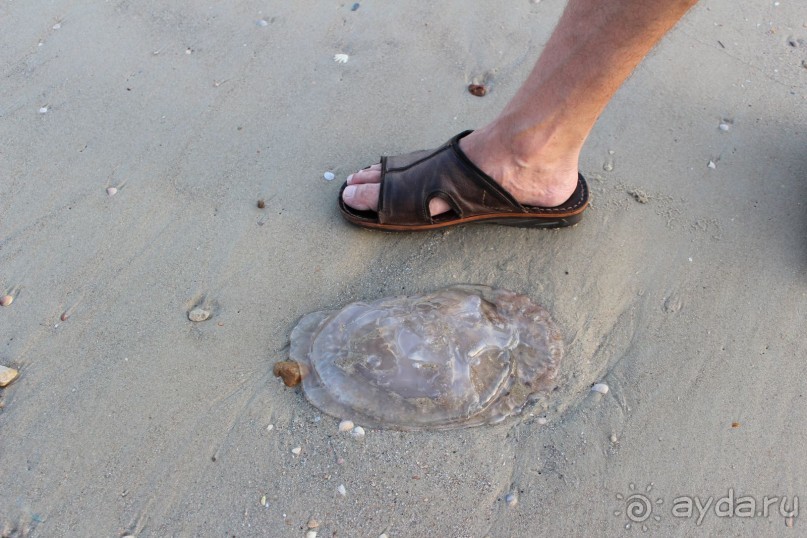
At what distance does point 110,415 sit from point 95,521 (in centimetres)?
31

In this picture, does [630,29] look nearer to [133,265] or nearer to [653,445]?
[653,445]

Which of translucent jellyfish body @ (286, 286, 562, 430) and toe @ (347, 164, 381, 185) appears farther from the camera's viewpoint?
toe @ (347, 164, 381, 185)

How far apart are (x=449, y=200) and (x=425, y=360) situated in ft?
2.07

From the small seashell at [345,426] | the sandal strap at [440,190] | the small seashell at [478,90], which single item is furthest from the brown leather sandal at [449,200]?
the small seashell at [345,426]

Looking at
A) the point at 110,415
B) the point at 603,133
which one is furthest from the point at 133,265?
the point at 603,133

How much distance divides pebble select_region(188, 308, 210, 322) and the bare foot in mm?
717

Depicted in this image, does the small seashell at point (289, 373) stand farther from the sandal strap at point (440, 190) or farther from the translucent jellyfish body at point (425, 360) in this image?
the sandal strap at point (440, 190)

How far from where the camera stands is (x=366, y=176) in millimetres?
2350

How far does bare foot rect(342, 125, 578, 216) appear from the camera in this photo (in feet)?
6.89

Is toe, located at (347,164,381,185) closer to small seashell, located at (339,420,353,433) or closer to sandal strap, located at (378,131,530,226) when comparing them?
sandal strap, located at (378,131,530,226)

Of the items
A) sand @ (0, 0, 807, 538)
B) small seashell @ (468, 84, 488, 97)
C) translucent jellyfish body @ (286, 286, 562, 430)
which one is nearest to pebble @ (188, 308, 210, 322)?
sand @ (0, 0, 807, 538)

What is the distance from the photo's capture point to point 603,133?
261 cm

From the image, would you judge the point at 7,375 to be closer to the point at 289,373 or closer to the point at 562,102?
the point at 289,373

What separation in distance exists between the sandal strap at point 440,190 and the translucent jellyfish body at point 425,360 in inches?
13.6
